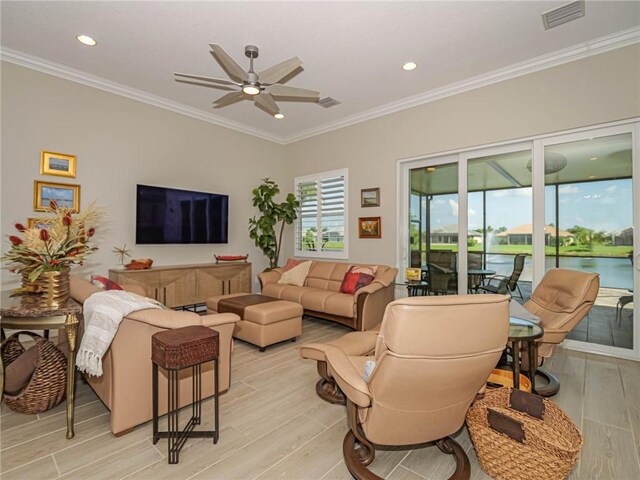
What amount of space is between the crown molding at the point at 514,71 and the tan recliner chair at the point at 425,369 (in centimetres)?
365

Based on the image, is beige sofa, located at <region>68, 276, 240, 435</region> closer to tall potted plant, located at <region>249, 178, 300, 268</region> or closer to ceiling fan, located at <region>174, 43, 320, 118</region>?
ceiling fan, located at <region>174, 43, 320, 118</region>

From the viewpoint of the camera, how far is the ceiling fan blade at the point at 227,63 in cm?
252

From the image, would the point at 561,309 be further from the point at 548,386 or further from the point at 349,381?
the point at 349,381

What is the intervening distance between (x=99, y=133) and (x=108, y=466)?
13.6ft

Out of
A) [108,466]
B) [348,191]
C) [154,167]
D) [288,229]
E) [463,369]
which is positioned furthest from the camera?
[288,229]

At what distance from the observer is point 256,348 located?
365 centimetres

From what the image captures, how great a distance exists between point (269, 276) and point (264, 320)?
1.79 metres

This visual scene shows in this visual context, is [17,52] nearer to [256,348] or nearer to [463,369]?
[256,348]

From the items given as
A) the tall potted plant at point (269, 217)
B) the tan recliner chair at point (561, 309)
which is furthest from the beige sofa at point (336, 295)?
the tan recliner chair at point (561, 309)

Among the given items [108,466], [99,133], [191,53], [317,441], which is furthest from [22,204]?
[317,441]

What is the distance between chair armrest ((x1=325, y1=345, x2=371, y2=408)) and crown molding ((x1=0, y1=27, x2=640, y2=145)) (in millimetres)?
4073

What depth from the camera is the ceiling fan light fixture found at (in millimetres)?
3090

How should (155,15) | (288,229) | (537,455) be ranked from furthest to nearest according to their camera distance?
(288,229), (155,15), (537,455)

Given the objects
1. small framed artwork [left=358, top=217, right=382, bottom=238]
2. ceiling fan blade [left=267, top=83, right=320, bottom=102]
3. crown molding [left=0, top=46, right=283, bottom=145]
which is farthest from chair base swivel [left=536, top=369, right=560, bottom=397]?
crown molding [left=0, top=46, right=283, bottom=145]
